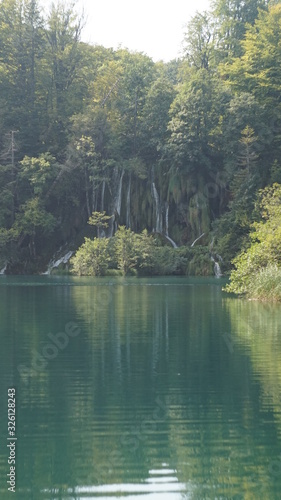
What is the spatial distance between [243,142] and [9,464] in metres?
40.7

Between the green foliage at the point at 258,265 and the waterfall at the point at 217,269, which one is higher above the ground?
the green foliage at the point at 258,265

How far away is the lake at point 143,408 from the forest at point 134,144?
1120 inches

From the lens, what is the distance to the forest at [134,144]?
154 feet

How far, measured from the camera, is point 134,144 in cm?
5472

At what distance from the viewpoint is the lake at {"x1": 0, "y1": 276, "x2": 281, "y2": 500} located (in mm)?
6410

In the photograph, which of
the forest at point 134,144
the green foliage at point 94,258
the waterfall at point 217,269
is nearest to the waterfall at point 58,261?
the forest at point 134,144

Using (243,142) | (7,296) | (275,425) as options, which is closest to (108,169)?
(243,142)

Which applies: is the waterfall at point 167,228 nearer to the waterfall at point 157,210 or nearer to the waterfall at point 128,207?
the waterfall at point 157,210

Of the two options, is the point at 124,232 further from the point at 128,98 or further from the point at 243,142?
the point at 128,98

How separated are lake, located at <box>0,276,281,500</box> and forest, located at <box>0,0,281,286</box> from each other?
28.4 m

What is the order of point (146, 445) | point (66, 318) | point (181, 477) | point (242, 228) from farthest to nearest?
point (242, 228) → point (66, 318) → point (146, 445) → point (181, 477)

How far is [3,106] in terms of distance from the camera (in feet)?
182

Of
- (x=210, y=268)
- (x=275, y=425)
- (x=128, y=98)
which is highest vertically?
(x=128, y=98)

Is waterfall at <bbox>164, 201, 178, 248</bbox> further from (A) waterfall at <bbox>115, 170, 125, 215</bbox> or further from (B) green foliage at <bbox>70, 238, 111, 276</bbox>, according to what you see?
(B) green foliage at <bbox>70, 238, 111, 276</bbox>
